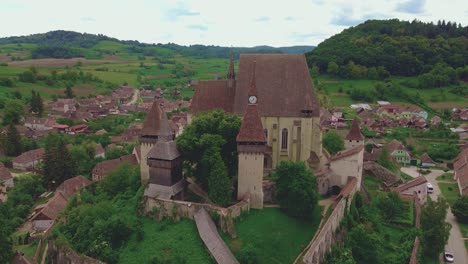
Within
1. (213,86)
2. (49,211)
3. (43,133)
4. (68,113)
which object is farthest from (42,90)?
(213,86)

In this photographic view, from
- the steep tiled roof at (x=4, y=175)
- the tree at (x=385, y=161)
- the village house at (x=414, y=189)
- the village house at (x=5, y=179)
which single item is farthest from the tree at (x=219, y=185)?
the steep tiled roof at (x=4, y=175)

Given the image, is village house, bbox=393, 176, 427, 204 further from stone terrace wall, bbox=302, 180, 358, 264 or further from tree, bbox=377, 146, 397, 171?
stone terrace wall, bbox=302, 180, 358, 264

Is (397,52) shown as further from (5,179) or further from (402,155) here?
(5,179)

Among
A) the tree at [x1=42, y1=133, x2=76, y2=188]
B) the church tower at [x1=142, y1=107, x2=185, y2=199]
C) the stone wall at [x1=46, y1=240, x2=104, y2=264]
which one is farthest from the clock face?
the tree at [x1=42, y1=133, x2=76, y2=188]

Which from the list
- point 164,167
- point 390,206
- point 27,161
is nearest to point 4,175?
point 27,161

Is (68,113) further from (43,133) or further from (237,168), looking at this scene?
(237,168)
